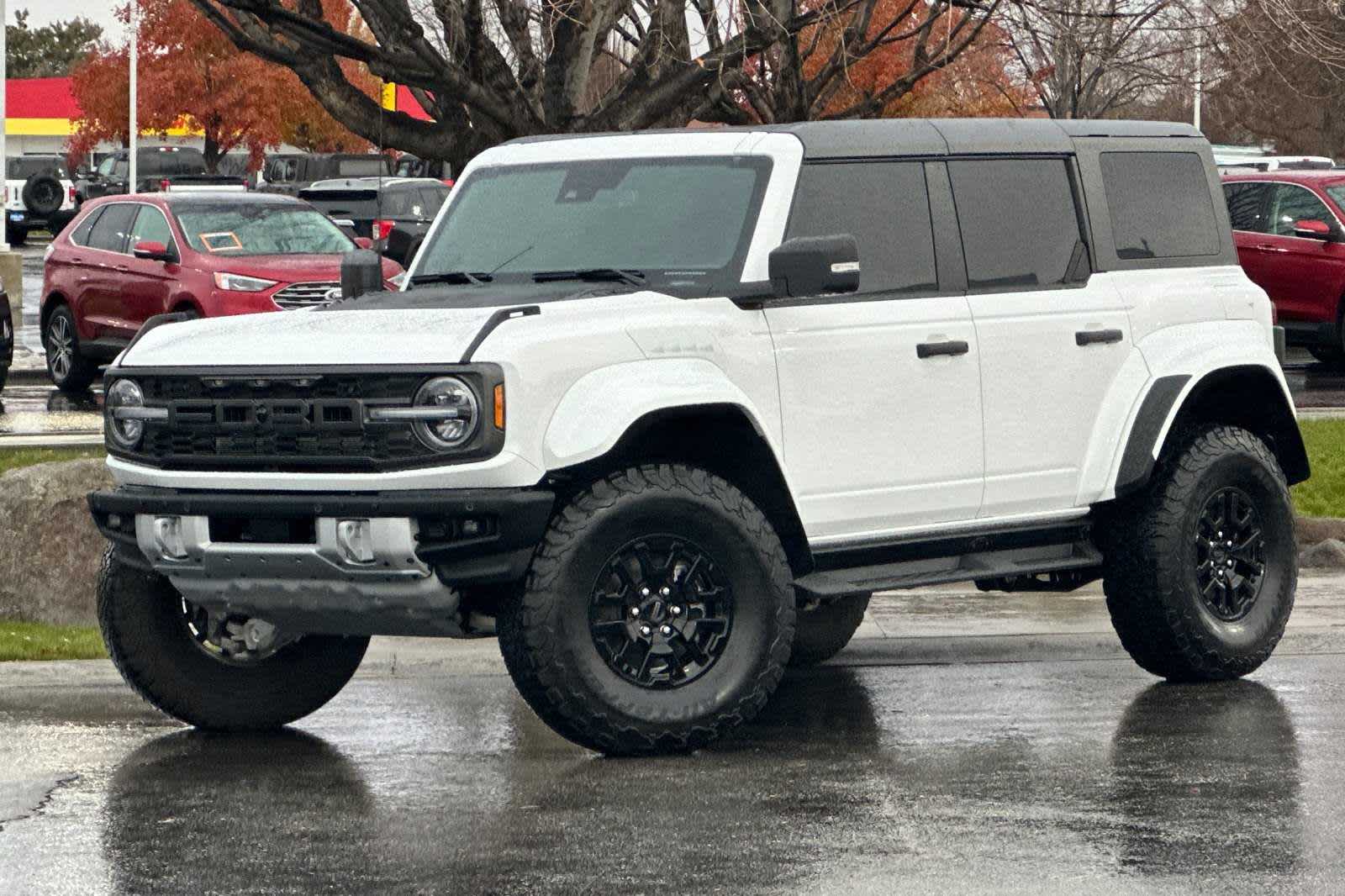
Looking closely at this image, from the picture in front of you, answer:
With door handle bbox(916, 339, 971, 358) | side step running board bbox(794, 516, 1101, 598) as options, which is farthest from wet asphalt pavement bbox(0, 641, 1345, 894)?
door handle bbox(916, 339, 971, 358)

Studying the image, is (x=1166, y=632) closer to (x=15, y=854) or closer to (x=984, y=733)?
(x=984, y=733)

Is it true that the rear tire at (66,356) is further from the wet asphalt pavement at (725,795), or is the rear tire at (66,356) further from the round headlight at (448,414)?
the round headlight at (448,414)

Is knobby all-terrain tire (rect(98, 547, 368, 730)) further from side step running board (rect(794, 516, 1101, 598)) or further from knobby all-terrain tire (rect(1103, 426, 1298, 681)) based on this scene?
knobby all-terrain tire (rect(1103, 426, 1298, 681))

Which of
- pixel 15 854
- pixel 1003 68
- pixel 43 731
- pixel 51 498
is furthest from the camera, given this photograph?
pixel 1003 68

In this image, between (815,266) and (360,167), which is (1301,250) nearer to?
(815,266)

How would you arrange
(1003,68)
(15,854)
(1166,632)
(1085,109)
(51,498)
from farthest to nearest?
(1003,68)
(1085,109)
(51,498)
(1166,632)
(15,854)

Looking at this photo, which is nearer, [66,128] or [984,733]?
[984,733]

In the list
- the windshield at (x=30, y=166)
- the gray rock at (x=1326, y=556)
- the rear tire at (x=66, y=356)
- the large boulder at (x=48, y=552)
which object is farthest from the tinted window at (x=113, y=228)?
the windshield at (x=30, y=166)

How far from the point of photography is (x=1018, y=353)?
337 inches

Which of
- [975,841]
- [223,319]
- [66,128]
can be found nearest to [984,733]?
[975,841]

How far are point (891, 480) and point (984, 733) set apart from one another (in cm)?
90

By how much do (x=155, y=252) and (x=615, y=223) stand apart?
13.5m

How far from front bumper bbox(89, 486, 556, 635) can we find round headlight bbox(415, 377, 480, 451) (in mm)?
159

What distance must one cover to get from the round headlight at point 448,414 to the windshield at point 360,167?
5312 centimetres
